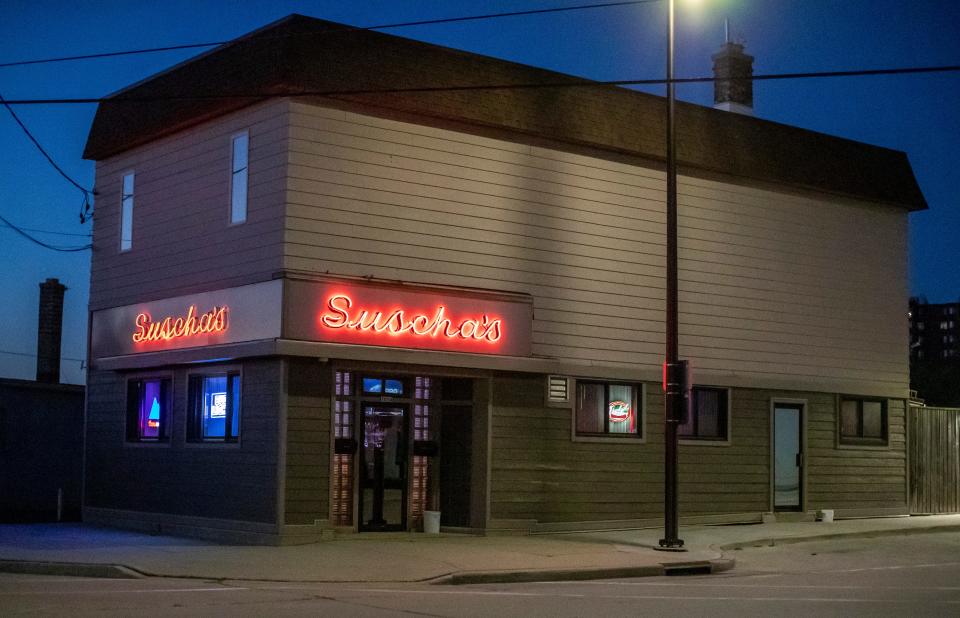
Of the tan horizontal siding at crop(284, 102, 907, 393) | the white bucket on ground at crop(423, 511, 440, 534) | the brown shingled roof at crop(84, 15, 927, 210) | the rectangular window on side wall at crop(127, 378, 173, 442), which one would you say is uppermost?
the brown shingled roof at crop(84, 15, 927, 210)

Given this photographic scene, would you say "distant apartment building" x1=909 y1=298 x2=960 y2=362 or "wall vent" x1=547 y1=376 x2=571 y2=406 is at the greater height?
"distant apartment building" x1=909 y1=298 x2=960 y2=362

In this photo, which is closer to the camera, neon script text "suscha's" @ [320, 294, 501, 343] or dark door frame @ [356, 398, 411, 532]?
neon script text "suscha's" @ [320, 294, 501, 343]

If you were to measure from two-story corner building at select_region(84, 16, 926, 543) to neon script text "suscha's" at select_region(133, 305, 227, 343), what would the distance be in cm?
5

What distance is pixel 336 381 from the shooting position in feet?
64.4

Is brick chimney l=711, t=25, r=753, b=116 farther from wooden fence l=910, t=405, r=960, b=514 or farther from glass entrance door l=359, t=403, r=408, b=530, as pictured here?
glass entrance door l=359, t=403, r=408, b=530

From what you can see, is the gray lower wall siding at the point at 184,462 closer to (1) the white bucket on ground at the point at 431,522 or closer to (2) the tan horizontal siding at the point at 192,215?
(2) the tan horizontal siding at the point at 192,215

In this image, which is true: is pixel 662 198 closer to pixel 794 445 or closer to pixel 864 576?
pixel 794 445

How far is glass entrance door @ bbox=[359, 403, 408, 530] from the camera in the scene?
19969 mm

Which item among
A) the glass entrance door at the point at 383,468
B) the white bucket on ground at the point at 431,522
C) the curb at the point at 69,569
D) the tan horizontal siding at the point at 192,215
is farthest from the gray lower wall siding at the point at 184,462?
the curb at the point at 69,569

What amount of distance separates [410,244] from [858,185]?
10.7 meters

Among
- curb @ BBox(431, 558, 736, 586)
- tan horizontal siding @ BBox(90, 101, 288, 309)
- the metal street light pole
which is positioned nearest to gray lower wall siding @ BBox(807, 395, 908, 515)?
the metal street light pole

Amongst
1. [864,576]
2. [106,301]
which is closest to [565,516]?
[864,576]

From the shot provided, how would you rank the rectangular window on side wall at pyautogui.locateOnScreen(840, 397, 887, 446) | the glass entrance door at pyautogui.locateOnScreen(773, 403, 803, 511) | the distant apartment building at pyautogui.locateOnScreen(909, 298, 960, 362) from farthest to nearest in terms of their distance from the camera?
1. the distant apartment building at pyautogui.locateOnScreen(909, 298, 960, 362)
2. the rectangular window on side wall at pyautogui.locateOnScreen(840, 397, 887, 446)
3. the glass entrance door at pyautogui.locateOnScreen(773, 403, 803, 511)

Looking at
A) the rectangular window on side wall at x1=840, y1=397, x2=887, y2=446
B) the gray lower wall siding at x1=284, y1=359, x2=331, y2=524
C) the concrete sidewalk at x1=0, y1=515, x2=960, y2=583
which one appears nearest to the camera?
the concrete sidewalk at x1=0, y1=515, x2=960, y2=583
